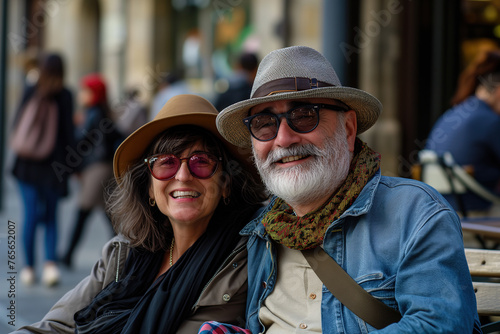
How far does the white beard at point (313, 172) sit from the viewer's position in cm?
236

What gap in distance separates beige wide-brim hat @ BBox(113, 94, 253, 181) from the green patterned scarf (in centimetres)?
54

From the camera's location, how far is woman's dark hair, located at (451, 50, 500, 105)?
5.19 m

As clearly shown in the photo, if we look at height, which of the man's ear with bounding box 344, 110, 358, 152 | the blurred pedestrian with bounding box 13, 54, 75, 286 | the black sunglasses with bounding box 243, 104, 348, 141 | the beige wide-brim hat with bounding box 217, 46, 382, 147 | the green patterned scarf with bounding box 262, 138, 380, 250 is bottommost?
the blurred pedestrian with bounding box 13, 54, 75, 286

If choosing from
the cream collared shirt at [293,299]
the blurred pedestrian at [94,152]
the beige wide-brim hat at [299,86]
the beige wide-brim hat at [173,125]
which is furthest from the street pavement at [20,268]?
the beige wide-brim hat at [299,86]

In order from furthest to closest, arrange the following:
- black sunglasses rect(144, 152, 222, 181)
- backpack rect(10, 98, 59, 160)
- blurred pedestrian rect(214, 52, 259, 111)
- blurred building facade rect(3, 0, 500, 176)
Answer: blurred building facade rect(3, 0, 500, 176) < blurred pedestrian rect(214, 52, 259, 111) < backpack rect(10, 98, 59, 160) < black sunglasses rect(144, 152, 222, 181)

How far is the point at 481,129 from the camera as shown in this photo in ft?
16.5

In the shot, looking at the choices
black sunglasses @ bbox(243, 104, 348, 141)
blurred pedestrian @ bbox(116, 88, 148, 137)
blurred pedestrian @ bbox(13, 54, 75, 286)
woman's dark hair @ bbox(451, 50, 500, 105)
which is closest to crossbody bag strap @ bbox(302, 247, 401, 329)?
black sunglasses @ bbox(243, 104, 348, 141)

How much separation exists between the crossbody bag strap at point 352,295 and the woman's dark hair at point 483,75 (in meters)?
3.46

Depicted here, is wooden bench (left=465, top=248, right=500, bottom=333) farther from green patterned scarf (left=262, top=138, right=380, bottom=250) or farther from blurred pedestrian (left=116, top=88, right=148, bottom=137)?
blurred pedestrian (left=116, top=88, right=148, bottom=137)

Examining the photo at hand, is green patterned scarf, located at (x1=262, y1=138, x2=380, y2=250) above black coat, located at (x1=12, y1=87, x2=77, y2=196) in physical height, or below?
above

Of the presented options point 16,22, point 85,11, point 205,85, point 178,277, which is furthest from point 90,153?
point 16,22

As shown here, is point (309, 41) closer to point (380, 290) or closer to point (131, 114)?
point (131, 114)

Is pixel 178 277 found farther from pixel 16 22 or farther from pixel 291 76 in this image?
pixel 16 22

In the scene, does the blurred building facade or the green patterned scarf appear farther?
the blurred building facade
